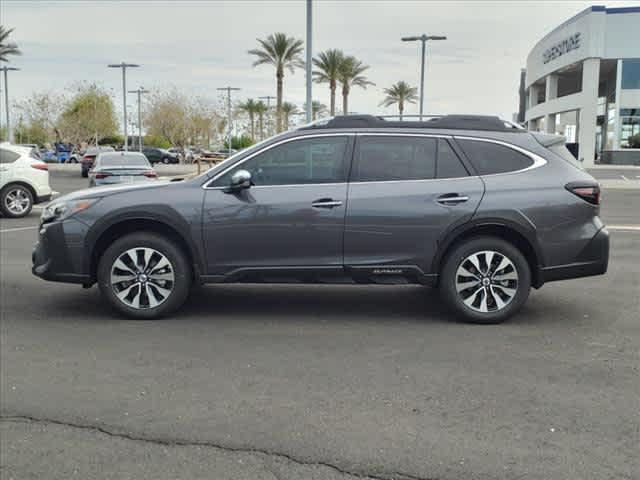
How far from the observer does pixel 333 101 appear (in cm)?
5153

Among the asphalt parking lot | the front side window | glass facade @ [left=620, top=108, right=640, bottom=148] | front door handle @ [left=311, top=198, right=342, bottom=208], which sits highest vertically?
glass facade @ [left=620, top=108, right=640, bottom=148]

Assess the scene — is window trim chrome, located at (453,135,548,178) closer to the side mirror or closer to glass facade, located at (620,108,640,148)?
the side mirror

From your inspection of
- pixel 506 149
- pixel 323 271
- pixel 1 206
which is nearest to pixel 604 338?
pixel 506 149

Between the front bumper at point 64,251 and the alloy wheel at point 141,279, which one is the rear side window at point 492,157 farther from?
the front bumper at point 64,251

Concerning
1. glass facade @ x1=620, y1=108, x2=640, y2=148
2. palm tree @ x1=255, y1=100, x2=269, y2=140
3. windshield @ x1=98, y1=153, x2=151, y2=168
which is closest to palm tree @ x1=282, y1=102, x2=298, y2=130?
palm tree @ x1=255, y1=100, x2=269, y2=140

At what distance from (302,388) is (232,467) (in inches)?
46.4

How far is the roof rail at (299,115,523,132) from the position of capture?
656 cm

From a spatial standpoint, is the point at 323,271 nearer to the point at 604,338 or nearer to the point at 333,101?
the point at 604,338

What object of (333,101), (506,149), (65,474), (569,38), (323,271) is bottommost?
(65,474)

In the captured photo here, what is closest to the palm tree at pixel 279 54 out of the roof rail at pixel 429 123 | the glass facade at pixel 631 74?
the glass facade at pixel 631 74

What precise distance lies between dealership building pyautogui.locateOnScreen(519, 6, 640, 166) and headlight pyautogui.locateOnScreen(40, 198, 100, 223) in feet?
139

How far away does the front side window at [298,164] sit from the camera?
6.37 meters

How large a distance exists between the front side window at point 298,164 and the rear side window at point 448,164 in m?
0.84

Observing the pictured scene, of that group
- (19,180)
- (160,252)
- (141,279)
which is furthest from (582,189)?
(19,180)
